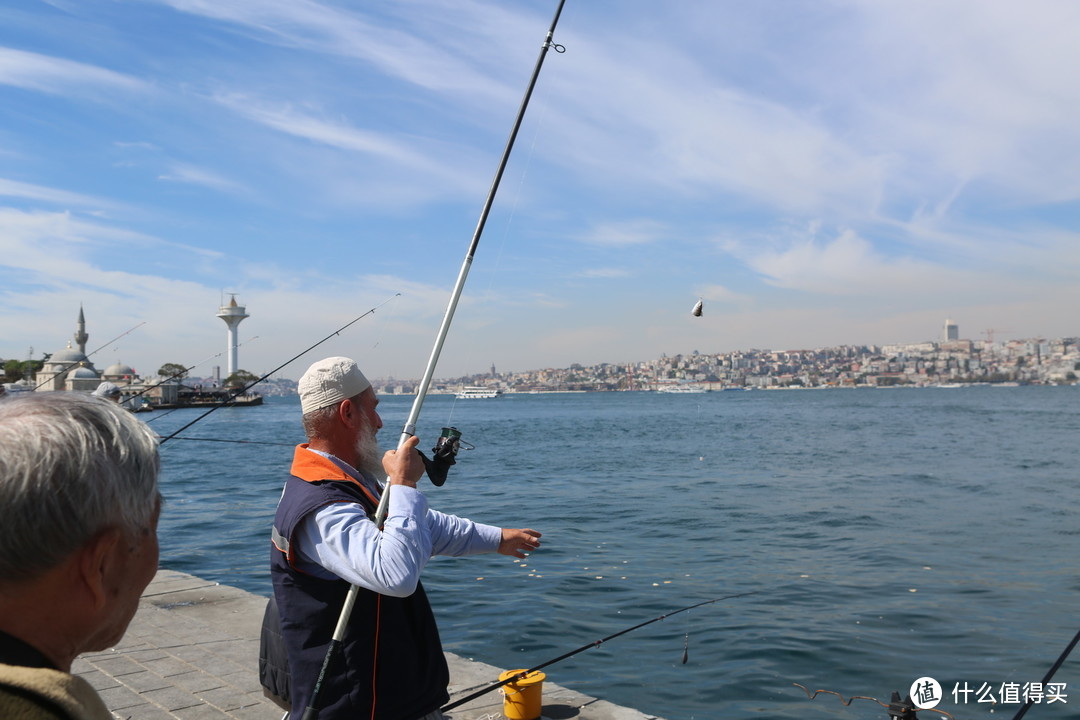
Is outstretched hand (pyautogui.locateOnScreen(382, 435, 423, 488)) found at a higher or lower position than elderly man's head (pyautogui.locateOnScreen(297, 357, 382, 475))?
lower

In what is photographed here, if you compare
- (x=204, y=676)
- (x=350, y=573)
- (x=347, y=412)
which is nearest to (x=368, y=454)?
(x=347, y=412)

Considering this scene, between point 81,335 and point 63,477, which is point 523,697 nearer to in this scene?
point 63,477

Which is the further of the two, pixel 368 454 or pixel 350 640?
pixel 368 454

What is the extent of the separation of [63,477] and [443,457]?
183 centimetres

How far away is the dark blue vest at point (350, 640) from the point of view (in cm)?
233

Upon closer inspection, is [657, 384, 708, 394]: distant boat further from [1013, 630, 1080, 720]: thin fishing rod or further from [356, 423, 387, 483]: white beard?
[356, 423, 387, 483]: white beard

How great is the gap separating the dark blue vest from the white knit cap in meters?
0.24

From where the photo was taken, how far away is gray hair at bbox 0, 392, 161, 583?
3.53ft

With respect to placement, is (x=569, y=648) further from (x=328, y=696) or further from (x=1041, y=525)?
(x=1041, y=525)

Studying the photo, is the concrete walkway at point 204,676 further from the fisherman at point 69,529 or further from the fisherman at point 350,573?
the fisherman at point 69,529

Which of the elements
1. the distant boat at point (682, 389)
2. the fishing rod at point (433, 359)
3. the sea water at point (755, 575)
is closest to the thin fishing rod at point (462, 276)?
the fishing rod at point (433, 359)

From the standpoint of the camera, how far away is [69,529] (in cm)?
112

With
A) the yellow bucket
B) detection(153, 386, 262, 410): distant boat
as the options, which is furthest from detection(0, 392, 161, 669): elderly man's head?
detection(153, 386, 262, 410): distant boat

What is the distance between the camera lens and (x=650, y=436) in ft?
134
